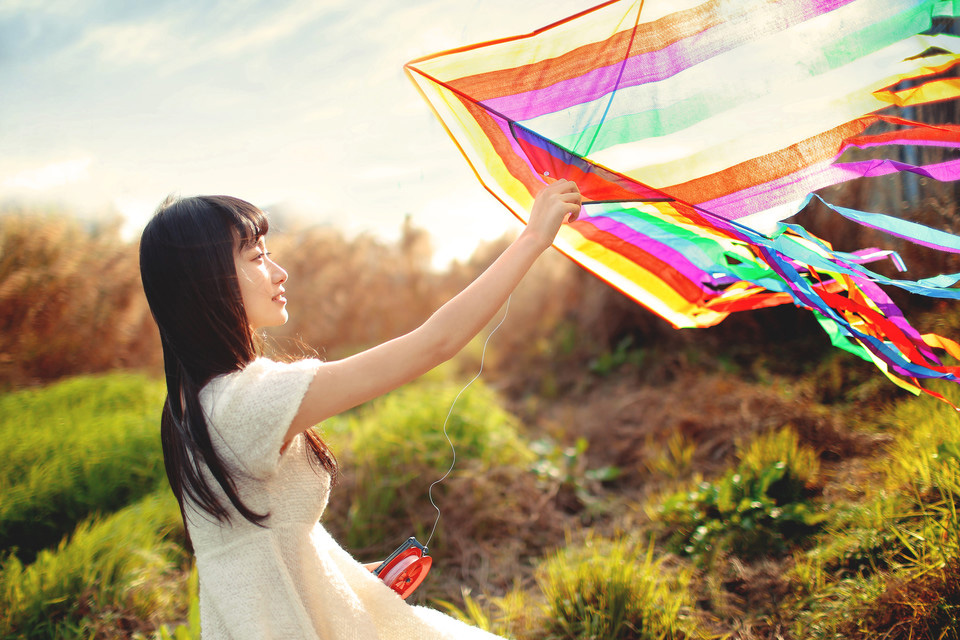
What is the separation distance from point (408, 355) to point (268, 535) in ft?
1.53

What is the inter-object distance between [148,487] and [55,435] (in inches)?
22.8

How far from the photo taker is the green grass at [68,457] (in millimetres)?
2836

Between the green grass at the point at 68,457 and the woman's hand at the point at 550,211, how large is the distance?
301 cm

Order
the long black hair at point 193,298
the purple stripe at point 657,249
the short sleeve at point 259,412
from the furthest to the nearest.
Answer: the purple stripe at point 657,249, the long black hair at point 193,298, the short sleeve at point 259,412

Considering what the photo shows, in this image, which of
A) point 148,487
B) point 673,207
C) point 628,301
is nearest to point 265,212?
point 673,207

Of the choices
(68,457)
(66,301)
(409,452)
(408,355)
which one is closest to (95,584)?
(68,457)

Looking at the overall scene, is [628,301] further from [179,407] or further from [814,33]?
[179,407]

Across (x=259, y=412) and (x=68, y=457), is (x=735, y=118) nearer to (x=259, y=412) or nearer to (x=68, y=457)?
(x=259, y=412)

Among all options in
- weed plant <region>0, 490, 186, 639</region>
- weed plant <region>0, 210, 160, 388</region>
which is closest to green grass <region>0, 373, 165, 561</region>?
weed plant <region>0, 490, 186, 639</region>

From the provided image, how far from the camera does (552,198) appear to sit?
1.28 meters

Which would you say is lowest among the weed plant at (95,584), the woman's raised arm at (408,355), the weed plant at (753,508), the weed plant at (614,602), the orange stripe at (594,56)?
the weed plant at (753,508)

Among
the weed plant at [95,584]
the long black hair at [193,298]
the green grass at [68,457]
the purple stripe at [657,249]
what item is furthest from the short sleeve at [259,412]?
the green grass at [68,457]

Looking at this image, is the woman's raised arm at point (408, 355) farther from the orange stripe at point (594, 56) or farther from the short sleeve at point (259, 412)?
the orange stripe at point (594, 56)

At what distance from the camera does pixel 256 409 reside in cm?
105
